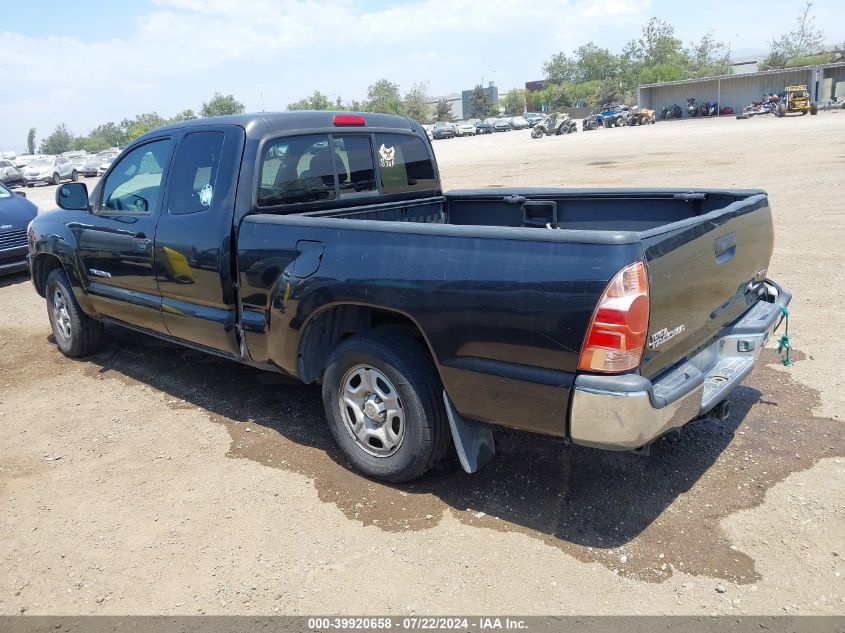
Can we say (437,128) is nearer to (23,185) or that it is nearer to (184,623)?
(23,185)

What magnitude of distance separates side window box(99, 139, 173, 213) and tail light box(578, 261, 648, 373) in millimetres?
3298

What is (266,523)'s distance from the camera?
11.7 ft

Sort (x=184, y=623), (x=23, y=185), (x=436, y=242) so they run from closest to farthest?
1. (x=184, y=623)
2. (x=436, y=242)
3. (x=23, y=185)

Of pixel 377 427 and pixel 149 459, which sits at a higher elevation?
pixel 377 427

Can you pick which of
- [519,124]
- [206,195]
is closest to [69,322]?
[206,195]

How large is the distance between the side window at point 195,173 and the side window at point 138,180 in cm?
19

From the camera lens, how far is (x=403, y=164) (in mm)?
5258

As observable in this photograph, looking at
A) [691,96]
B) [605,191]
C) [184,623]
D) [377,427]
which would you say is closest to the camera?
[184,623]

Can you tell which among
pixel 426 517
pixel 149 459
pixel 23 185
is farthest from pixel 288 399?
pixel 23 185

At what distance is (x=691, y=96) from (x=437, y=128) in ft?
75.5

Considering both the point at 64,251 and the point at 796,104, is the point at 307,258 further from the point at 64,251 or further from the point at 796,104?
the point at 796,104

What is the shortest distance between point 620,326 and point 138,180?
3.85 meters

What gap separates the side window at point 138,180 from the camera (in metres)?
4.92

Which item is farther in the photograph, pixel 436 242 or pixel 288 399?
pixel 288 399
